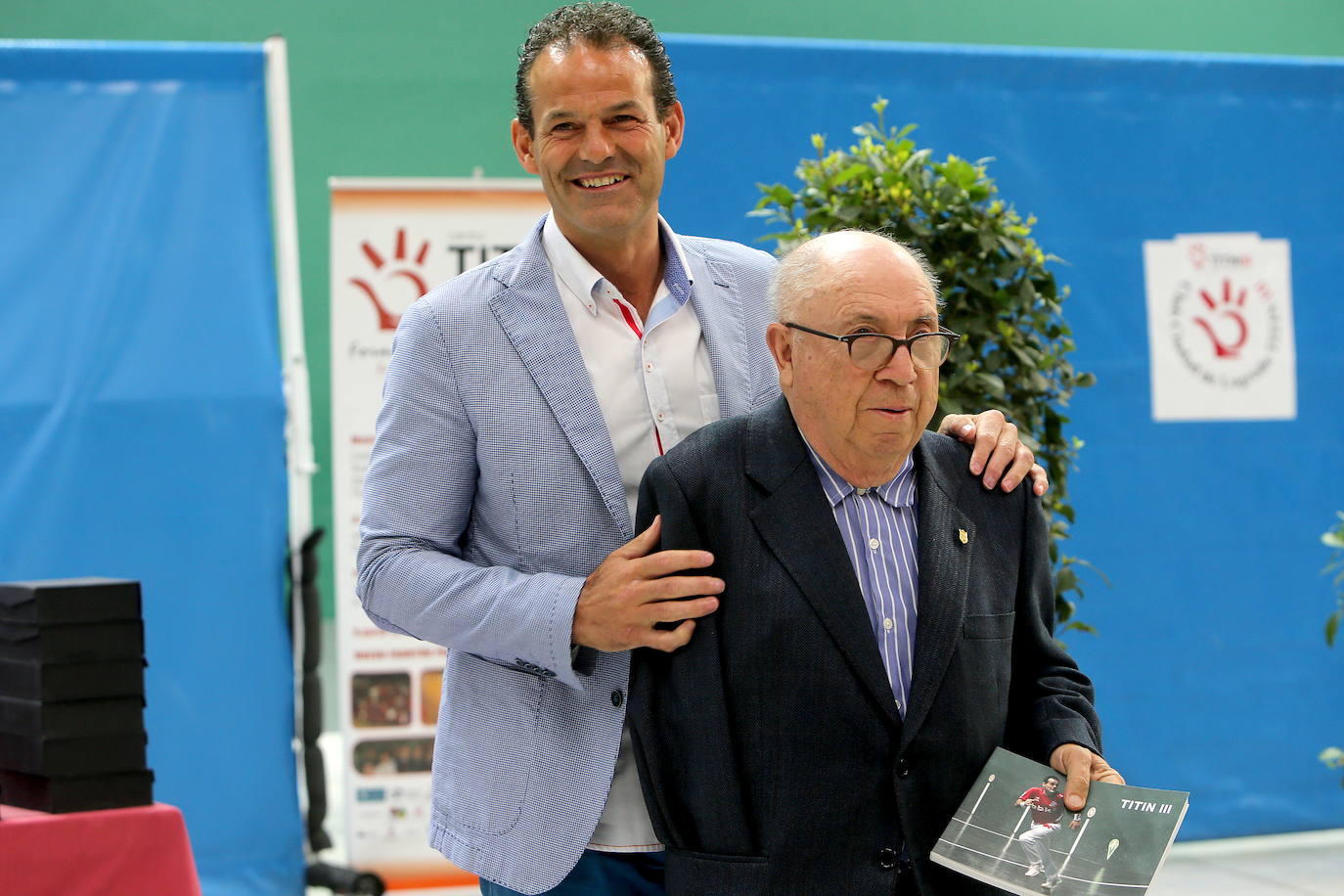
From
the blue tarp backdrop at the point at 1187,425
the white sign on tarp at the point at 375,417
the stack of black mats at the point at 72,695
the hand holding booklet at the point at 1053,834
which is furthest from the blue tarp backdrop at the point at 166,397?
the hand holding booklet at the point at 1053,834

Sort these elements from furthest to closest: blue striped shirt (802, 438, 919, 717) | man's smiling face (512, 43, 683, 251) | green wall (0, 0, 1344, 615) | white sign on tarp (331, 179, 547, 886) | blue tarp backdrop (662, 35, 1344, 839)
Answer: green wall (0, 0, 1344, 615) → blue tarp backdrop (662, 35, 1344, 839) → white sign on tarp (331, 179, 547, 886) → man's smiling face (512, 43, 683, 251) → blue striped shirt (802, 438, 919, 717)

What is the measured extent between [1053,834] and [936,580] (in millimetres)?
289

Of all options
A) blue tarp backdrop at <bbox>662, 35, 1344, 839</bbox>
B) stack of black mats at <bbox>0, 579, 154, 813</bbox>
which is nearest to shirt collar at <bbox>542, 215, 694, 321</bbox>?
stack of black mats at <bbox>0, 579, 154, 813</bbox>

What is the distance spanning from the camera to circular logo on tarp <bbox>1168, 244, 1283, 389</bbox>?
15.2ft

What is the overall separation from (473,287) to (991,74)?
318cm

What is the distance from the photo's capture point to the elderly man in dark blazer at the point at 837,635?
4.90 ft

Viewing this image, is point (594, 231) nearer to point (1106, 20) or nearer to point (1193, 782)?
point (1193, 782)

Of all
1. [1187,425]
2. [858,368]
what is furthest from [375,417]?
[858,368]

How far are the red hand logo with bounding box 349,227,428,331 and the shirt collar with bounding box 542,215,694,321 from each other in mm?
2477

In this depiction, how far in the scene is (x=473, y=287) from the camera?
1.75 meters

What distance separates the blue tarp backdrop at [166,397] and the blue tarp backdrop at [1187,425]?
1.95m

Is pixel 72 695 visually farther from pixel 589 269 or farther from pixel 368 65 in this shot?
pixel 368 65

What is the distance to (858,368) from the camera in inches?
60.1

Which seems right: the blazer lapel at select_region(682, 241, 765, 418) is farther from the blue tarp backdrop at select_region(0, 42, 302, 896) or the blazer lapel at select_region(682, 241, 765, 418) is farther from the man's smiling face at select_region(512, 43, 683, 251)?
the blue tarp backdrop at select_region(0, 42, 302, 896)
